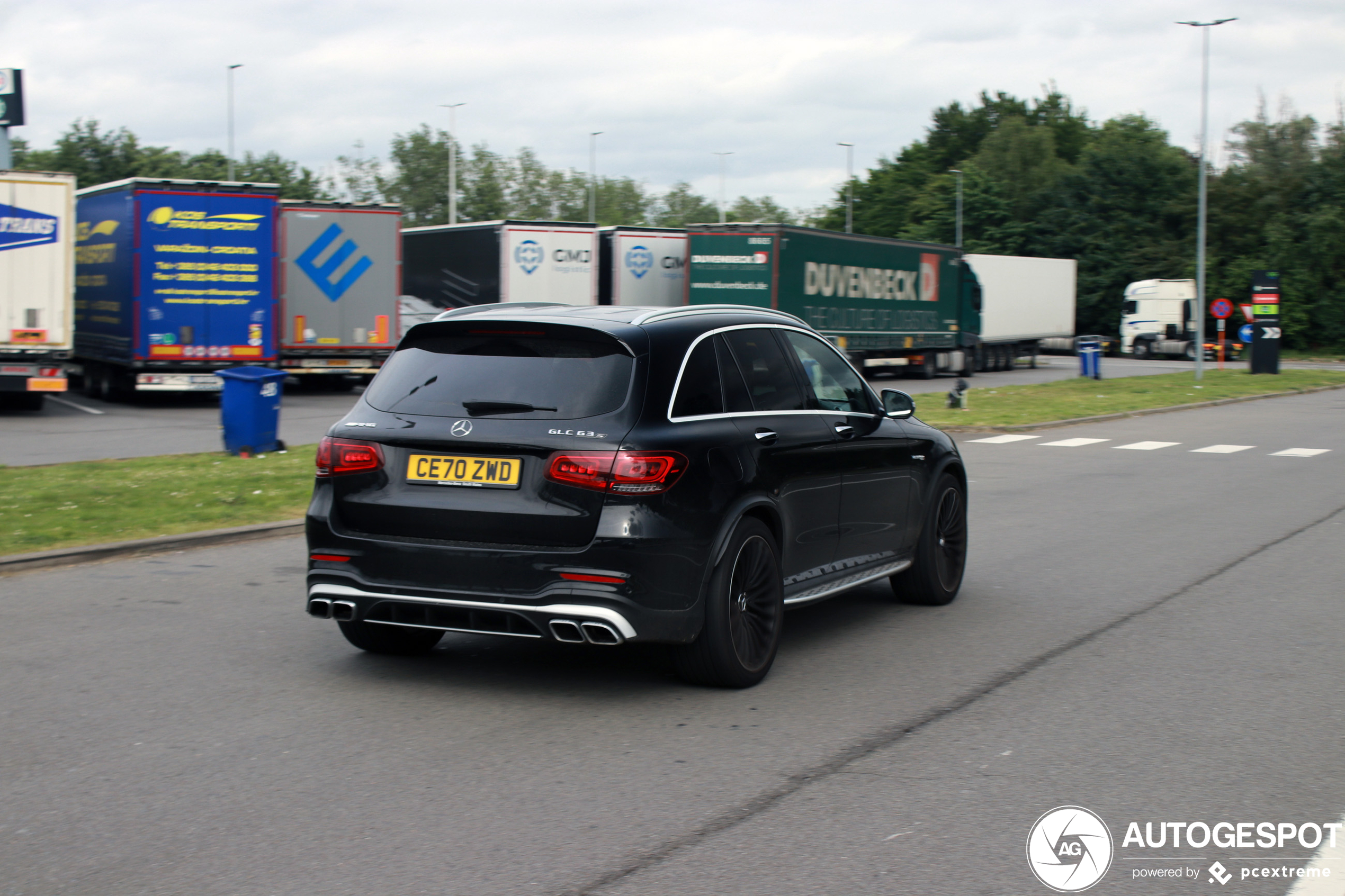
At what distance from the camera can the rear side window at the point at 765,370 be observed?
6426 mm

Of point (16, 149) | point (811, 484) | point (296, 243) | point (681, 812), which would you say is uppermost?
point (16, 149)

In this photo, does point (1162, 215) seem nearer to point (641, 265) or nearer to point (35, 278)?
point (641, 265)

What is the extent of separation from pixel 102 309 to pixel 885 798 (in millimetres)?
22918

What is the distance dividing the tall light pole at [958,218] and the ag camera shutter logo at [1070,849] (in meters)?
69.0

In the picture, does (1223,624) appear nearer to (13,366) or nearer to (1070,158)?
A: (13,366)

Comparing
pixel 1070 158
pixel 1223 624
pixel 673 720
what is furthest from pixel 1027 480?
pixel 1070 158

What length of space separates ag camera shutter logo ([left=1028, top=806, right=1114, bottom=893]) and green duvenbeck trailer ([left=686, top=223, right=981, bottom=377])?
24.2 metres

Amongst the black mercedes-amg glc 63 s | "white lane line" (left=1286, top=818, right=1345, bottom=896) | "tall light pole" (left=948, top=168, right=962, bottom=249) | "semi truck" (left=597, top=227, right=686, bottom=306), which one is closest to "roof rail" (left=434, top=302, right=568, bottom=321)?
the black mercedes-amg glc 63 s

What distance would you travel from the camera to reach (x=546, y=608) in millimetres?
5504

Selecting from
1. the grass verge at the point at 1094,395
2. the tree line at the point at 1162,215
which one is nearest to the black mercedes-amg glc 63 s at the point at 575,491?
the grass verge at the point at 1094,395

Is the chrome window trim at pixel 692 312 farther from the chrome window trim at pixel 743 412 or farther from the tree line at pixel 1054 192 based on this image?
the tree line at pixel 1054 192

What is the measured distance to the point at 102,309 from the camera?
80.2 feet

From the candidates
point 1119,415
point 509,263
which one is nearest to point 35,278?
point 509,263

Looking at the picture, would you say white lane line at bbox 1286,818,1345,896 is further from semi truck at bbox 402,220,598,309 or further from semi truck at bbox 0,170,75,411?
semi truck at bbox 402,220,598,309
